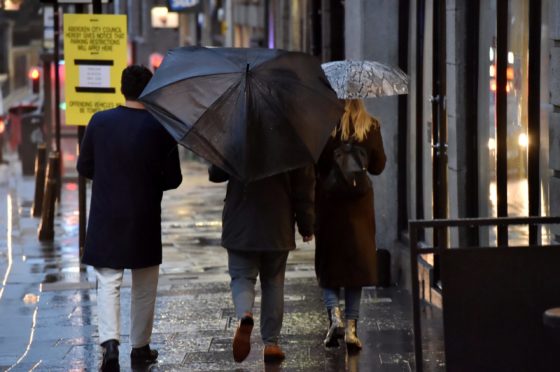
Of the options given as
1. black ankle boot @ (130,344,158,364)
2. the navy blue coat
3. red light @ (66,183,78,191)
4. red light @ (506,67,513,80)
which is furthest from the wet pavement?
red light @ (66,183,78,191)

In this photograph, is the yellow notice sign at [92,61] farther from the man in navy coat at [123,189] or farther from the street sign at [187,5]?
the street sign at [187,5]

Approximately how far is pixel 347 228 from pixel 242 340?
4.03 feet

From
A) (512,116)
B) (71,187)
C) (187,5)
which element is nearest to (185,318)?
(512,116)

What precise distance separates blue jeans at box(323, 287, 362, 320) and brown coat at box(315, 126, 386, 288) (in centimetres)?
7

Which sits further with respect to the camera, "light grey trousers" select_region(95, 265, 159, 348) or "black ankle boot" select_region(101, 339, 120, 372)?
"light grey trousers" select_region(95, 265, 159, 348)

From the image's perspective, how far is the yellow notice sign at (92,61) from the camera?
45.4 feet

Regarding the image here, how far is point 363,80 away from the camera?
9094 millimetres

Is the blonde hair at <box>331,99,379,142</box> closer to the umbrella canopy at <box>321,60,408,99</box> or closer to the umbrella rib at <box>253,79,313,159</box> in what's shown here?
the umbrella canopy at <box>321,60,408,99</box>

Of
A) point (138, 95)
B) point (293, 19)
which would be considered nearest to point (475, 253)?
point (138, 95)

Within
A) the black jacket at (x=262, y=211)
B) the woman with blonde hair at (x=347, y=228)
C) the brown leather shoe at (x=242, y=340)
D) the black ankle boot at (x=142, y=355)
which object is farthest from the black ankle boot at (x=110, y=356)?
→ the woman with blonde hair at (x=347, y=228)

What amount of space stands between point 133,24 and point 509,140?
5294cm

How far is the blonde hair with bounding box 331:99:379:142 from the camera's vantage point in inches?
358

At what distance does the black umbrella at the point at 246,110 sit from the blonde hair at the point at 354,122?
58 centimetres

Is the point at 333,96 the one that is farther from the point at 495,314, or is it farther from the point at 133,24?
the point at 133,24
